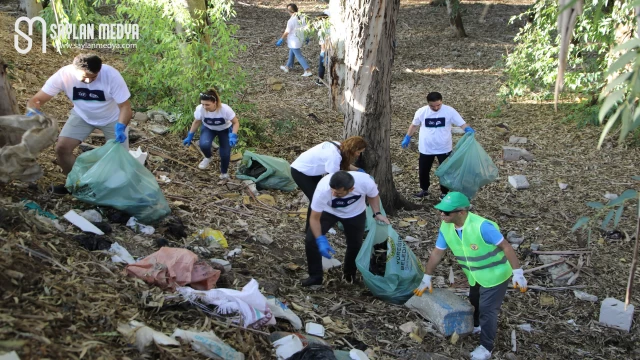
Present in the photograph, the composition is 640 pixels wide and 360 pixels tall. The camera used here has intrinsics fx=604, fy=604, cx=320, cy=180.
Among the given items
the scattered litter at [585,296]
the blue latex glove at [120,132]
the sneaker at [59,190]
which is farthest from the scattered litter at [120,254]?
the scattered litter at [585,296]

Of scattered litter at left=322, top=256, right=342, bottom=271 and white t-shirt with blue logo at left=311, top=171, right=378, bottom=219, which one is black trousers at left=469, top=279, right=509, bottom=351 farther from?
scattered litter at left=322, top=256, right=342, bottom=271

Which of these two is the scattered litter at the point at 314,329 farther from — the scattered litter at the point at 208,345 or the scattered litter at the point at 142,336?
the scattered litter at the point at 142,336

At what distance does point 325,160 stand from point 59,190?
2294 millimetres

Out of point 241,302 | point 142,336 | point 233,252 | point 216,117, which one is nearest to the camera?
point 142,336

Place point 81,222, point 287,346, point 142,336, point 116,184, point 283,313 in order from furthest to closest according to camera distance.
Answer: point 116,184
point 81,222
point 283,313
point 287,346
point 142,336

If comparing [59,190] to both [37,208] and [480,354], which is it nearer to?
[37,208]

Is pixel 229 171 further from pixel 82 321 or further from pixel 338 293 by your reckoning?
pixel 82 321

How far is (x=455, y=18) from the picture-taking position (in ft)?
49.1

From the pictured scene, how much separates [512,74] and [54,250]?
769 centimetres

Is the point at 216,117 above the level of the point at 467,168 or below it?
above

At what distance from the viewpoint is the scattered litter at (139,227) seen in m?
4.96

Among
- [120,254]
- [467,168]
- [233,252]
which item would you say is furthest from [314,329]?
[467,168]

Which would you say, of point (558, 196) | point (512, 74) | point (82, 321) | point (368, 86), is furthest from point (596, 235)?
point (82, 321)

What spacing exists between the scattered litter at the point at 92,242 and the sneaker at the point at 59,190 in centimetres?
102
